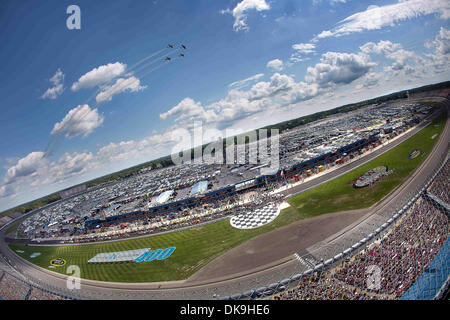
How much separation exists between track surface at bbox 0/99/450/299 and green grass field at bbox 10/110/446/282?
121 centimetres

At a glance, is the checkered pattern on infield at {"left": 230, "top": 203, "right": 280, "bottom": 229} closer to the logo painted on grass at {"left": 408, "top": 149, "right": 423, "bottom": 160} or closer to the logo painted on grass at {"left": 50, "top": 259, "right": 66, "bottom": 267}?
the logo painted on grass at {"left": 408, "top": 149, "right": 423, "bottom": 160}

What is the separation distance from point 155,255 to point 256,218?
17.3 metres

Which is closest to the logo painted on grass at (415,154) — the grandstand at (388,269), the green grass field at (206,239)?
the green grass field at (206,239)

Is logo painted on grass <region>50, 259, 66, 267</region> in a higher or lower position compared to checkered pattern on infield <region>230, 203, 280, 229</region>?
lower

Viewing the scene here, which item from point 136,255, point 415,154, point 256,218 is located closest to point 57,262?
point 136,255

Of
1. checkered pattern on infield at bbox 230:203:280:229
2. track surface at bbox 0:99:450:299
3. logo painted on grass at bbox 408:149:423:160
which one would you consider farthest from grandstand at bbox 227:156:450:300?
logo painted on grass at bbox 408:149:423:160

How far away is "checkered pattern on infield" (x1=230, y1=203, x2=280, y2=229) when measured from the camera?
30.2 meters

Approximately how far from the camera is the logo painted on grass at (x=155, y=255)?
28.4m

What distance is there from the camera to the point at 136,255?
30375 mm

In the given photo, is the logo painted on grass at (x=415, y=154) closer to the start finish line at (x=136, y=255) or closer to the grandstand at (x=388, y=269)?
the grandstand at (x=388, y=269)

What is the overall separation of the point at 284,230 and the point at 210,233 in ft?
40.0

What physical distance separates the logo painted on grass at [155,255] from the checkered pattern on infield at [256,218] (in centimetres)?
1100

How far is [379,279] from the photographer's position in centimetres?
1523
